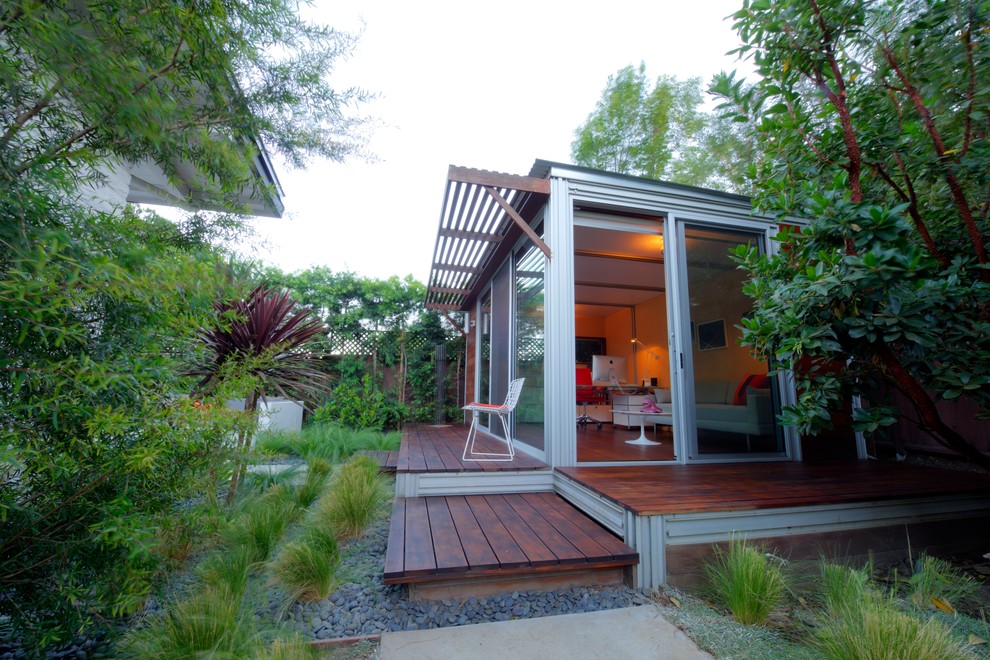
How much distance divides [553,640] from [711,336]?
9.88ft

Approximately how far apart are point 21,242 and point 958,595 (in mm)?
3817

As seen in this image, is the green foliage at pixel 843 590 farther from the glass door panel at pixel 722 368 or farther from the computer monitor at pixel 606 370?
the computer monitor at pixel 606 370

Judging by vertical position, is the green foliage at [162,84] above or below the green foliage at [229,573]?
above

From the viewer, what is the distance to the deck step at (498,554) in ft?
6.17

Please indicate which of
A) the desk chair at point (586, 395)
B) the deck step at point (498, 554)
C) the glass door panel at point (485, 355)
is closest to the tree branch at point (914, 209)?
the deck step at point (498, 554)

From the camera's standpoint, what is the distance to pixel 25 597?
1244 mm

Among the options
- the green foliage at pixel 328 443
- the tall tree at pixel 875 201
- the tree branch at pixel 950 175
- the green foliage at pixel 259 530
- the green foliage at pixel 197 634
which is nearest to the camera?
the green foliage at pixel 197 634

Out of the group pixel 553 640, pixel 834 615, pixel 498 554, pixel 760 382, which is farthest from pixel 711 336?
pixel 553 640

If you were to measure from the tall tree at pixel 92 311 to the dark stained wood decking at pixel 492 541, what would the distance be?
99 cm

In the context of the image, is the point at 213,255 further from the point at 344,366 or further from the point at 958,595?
the point at 344,366

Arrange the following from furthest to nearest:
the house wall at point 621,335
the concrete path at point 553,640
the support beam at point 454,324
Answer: the house wall at point 621,335, the support beam at point 454,324, the concrete path at point 553,640

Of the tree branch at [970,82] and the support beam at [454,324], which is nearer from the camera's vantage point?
the tree branch at [970,82]

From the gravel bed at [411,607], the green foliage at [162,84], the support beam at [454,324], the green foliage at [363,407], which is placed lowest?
the gravel bed at [411,607]

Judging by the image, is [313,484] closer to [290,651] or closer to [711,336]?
[290,651]
